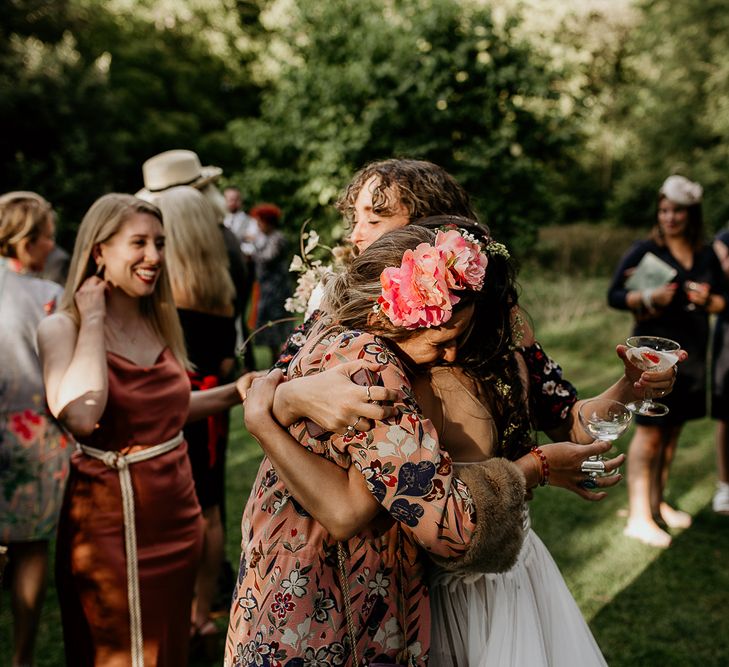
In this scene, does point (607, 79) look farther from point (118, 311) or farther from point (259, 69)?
point (118, 311)

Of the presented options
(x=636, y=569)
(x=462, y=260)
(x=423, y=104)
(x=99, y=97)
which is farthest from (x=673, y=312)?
(x=99, y=97)

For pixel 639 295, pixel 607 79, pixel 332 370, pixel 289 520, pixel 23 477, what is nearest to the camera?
pixel 332 370

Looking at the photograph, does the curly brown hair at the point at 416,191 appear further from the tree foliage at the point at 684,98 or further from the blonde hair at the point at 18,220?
the tree foliage at the point at 684,98

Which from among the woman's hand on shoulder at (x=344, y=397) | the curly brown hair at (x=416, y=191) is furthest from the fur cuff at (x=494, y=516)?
the curly brown hair at (x=416, y=191)

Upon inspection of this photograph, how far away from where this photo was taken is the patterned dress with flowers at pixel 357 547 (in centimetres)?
163

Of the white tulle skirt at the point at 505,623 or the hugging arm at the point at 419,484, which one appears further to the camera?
the white tulle skirt at the point at 505,623

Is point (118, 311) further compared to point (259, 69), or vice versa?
point (259, 69)

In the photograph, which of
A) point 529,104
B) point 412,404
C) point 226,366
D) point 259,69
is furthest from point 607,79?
point 412,404

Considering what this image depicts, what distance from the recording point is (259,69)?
2288cm

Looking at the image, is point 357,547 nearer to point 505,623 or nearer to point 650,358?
point 505,623

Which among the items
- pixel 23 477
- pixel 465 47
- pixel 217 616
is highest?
pixel 465 47

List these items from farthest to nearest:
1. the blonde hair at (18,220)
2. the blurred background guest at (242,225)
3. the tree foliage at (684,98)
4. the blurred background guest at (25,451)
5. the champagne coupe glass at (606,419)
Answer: the tree foliage at (684,98) < the blurred background guest at (242,225) < the blonde hair at (18,220) < the blurred background guest at (25,451) < the champagne coupe glass at (606,419)

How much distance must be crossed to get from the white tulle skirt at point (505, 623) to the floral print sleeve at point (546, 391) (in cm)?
46

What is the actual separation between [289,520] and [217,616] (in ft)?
8.14
